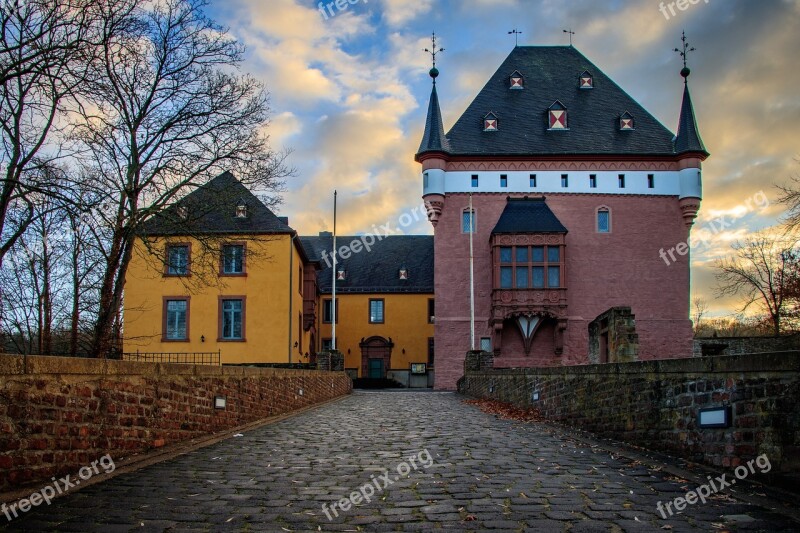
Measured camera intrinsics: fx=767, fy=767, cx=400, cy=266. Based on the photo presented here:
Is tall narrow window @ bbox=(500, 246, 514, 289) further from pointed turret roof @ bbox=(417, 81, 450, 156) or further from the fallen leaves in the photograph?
the fallen leaves

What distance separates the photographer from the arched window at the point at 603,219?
1772 inches

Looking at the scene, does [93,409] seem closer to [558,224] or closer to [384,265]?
[558,224]

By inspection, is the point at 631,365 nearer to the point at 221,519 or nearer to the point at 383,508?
the point at 383,508

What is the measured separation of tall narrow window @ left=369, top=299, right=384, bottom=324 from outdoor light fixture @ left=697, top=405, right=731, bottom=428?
46804mm

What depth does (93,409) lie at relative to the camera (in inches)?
304

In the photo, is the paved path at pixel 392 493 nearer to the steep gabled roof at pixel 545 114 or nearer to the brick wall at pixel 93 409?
the brick wall at pixel 93 409

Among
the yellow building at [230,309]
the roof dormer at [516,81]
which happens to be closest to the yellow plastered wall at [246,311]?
the yellow building at [230,309]

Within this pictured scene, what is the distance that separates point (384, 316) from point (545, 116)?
1807 cm

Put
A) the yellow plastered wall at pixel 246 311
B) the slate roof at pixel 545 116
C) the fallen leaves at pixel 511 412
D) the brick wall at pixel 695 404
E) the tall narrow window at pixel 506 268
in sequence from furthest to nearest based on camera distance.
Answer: the slate roof at pixel 545 116 < the tall narrow window at pixel 506 268 < the yellow plastered wall at pixel 246 311 < the fallen leaves at pixel 511 412 < the brick wall at pixel 695 404

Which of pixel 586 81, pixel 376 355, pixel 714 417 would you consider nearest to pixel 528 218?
pixel 586 81

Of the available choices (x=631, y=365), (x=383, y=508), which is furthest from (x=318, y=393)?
(x=383, y=508)

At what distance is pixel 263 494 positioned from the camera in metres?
6.77

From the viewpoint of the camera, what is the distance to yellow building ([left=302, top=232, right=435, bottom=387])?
53.9 meters

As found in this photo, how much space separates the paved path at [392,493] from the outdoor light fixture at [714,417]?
2.61 feet
